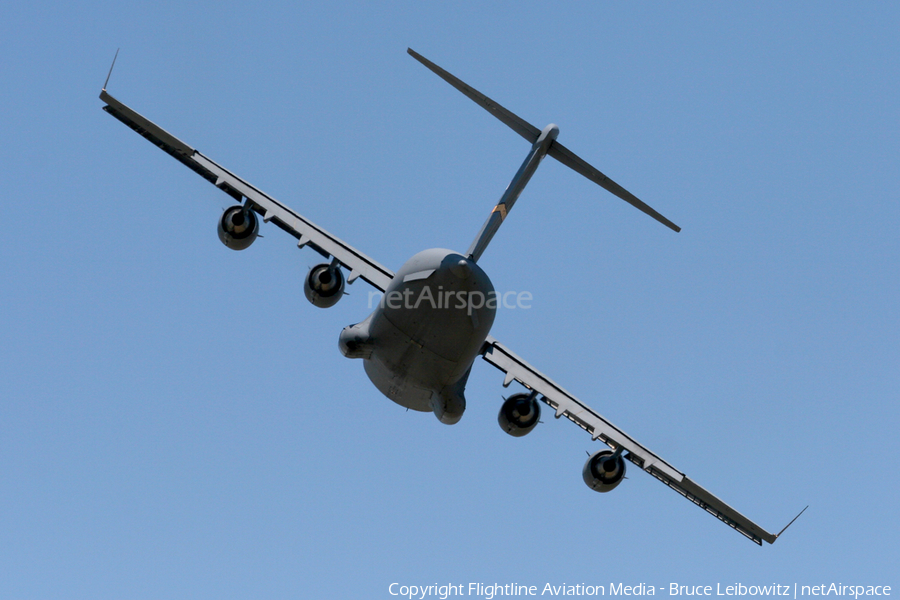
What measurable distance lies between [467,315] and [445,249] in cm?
135

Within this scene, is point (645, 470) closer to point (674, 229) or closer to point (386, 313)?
point (674, 229)

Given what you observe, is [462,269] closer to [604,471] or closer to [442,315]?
[442,315]

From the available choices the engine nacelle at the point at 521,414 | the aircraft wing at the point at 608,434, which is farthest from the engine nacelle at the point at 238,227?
the engine nacelle at the point at 521,414

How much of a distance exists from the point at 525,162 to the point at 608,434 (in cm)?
668

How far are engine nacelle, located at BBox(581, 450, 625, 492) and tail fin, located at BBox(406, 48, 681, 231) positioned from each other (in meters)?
6.07

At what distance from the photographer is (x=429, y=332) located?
20531 mm

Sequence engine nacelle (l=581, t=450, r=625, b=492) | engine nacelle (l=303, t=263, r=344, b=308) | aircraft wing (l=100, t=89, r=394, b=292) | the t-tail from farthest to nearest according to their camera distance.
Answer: engine nacelle (l=581, t=450, r=625, b=492) < engine nacelle (l=303, t=263, r=344, b=308) < aircraft wing (l=100, t=89, r=394, b=292) < the t-tail

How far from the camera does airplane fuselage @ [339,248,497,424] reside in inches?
773

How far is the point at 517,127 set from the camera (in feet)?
75.5

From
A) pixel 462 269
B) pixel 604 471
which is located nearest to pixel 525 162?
pixel 462 269

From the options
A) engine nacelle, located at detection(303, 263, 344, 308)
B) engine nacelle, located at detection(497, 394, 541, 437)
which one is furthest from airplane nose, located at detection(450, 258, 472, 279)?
engine nacelle, located at detection(497, 394, 541, 437)

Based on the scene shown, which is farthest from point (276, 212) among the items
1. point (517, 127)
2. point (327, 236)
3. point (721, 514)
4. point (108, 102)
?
point (721, 514)

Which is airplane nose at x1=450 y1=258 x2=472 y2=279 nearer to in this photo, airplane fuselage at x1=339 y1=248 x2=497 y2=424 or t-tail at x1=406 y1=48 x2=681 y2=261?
airplane fuselage at x1=339 y1=248 x2=497 y2=424

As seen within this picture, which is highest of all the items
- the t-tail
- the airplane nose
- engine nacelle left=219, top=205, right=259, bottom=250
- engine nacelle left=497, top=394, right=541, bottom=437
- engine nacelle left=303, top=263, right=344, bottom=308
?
the t-tail
